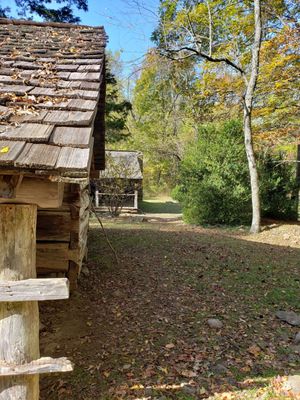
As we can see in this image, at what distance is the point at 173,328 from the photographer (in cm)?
421

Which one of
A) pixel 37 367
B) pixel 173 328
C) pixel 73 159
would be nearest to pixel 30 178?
pixel 73 159

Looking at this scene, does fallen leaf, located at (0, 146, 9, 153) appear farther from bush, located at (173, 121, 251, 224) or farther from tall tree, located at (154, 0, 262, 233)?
bush, located at (173, 121, 251, 224)

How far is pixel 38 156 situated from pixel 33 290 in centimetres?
86

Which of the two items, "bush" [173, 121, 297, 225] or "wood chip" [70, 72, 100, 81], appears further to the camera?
"bush" [173, 121, 297, 225]

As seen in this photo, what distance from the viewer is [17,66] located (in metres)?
3.23

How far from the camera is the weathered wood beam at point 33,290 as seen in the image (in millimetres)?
1958

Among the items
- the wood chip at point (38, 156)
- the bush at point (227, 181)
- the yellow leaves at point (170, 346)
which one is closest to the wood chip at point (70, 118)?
the wood chip at point (38, 156)

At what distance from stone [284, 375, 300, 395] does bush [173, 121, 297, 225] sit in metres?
9.16

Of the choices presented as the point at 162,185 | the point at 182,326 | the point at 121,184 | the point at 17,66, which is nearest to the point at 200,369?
the point at 182,326

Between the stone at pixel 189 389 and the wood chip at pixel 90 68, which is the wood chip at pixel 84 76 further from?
the stone at pixel 189 389

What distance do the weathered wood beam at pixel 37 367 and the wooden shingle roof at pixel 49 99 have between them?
127cm

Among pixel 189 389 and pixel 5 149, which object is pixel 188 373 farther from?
pixel 5 149

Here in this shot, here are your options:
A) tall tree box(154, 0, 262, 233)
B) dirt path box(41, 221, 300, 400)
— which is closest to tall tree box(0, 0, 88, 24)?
tall tree box(154, 0, 262, 233)

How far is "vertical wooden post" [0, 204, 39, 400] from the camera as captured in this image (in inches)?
79.4
